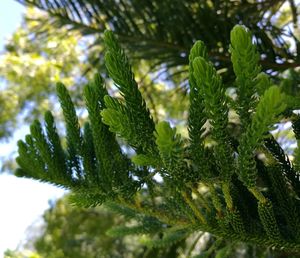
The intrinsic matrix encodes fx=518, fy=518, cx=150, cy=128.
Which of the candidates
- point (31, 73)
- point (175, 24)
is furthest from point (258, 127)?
point (31, 73)

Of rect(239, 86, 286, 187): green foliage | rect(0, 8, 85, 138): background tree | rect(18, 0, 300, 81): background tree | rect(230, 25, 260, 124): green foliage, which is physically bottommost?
rect(239, 86, 286, 187): green foliage

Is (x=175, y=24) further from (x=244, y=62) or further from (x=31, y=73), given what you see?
(x=31, y=73)

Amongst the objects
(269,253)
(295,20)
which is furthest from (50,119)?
(295,20)

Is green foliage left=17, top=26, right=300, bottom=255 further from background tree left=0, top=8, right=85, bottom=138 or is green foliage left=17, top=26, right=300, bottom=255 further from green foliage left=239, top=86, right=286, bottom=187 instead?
background tree left=0, top=8, right=85, bottom=138

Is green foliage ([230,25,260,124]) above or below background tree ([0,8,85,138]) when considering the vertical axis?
below

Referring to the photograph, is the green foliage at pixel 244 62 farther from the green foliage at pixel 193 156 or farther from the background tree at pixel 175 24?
the background tree at pixel 175 24

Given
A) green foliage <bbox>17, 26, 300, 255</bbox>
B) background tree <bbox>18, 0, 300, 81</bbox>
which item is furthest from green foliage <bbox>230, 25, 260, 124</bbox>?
background tree <bbox>18, 0, 300, 81</bbox>

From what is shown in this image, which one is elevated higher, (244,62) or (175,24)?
(175,24)

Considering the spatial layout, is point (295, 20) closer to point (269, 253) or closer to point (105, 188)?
point (269, 253)
